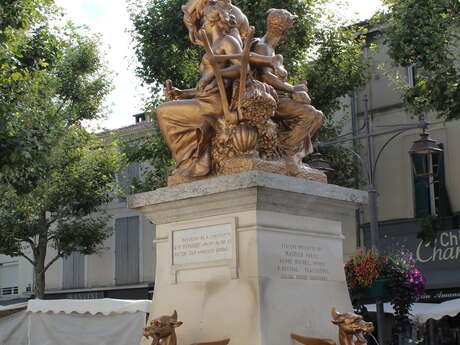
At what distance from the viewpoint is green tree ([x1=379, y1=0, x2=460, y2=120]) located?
16141 millimetres

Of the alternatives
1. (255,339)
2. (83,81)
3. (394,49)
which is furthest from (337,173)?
(255,339)

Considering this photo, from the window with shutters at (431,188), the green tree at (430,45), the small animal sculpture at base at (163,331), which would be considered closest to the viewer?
the small animal sculpture at base at (163,331)

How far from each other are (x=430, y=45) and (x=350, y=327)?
1158 cm

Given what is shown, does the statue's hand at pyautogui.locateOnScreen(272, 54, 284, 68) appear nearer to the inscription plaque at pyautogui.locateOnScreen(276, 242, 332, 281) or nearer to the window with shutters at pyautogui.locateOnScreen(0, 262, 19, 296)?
the inscription plaque at pyautogui.locateOnScreen(276, 242, 332, 281)

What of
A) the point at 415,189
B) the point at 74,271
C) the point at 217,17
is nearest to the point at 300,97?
the point at 217,17

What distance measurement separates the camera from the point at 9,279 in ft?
128

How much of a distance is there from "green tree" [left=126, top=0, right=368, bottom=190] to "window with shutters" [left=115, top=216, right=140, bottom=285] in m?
11.3

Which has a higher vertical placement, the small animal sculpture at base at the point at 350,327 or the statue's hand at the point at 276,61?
the statue's hand at the point at 276,61

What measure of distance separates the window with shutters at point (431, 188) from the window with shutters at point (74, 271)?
16436mm

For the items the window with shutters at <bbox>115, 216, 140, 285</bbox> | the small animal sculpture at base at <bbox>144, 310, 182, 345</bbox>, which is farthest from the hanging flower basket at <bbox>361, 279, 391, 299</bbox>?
the window with shutters at <bbox>115, 216, 140, 285</bbox>

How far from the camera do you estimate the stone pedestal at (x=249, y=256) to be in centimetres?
648

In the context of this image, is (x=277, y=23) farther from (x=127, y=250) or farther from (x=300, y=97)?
(x=127, y=250)

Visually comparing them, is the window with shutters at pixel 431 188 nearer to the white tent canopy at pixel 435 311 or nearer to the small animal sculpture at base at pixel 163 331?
the white tent canopy at pixel 435 311

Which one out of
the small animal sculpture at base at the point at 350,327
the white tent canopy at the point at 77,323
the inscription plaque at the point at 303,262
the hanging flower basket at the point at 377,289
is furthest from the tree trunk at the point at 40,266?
the small animal sculpture at base at the point at 350,327
